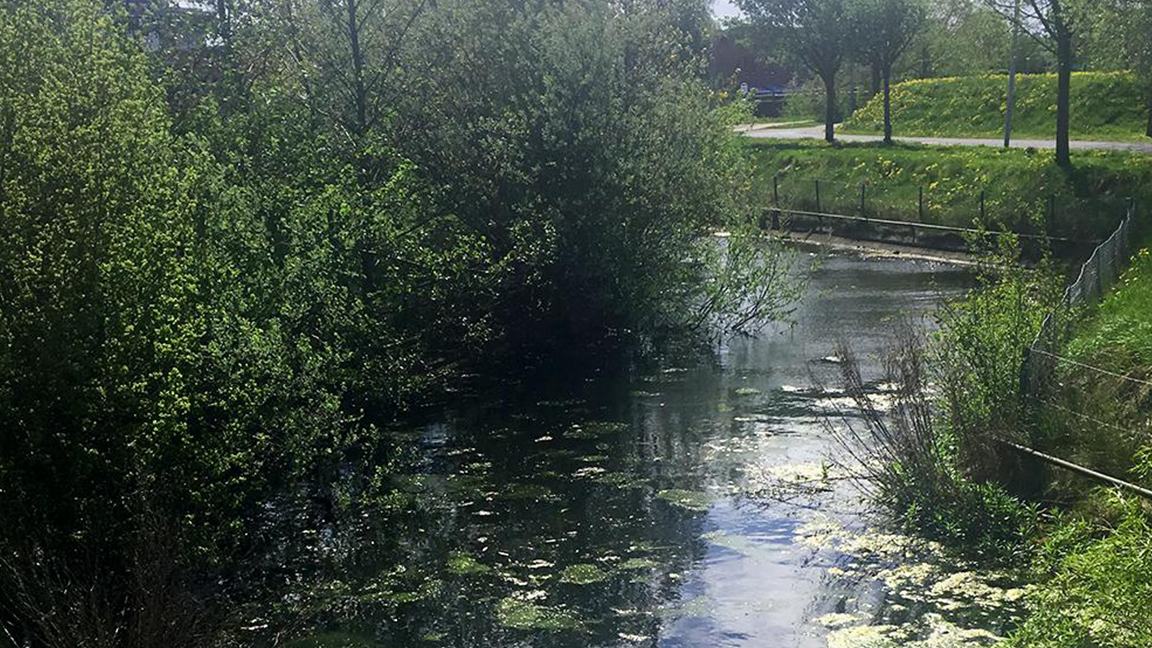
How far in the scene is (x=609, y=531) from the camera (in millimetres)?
15875

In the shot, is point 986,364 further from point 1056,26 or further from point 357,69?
point 1056,26

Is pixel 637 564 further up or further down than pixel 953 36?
further down

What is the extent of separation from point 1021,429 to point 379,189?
11391mm

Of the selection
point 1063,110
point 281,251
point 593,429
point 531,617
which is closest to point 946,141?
point 1063,110

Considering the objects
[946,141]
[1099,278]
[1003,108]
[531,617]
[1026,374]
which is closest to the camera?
[531,617]

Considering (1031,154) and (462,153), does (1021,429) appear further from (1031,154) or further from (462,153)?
(1031,154)

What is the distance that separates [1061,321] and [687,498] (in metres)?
5.29

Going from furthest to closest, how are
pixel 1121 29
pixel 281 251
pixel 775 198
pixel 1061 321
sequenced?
pixel 775 198 < pixel 1121 29 < pixel 281 251 < pixel 1061 321

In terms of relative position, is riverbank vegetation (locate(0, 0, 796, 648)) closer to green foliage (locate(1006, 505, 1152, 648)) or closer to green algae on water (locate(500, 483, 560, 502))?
green algae on water (locate(500, 483, 560, 502))

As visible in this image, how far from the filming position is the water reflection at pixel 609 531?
13.2 meters

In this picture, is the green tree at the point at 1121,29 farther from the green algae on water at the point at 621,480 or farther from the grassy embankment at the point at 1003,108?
the green algae on water at the point at 621,480

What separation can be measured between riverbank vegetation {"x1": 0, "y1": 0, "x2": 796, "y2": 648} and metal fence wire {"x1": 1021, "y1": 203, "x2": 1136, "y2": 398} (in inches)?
283

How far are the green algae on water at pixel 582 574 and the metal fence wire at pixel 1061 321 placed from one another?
536 cm

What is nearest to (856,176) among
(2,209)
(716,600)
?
(716,600)
